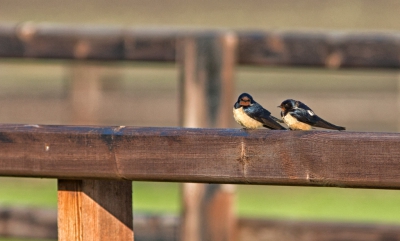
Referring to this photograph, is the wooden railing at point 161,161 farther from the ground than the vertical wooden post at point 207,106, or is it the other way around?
the vertical wooden post at point 207,106

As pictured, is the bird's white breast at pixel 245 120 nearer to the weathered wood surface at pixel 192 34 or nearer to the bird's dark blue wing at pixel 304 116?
the bird's dark blue wing at pixel 304 116

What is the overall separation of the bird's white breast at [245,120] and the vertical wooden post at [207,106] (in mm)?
1340

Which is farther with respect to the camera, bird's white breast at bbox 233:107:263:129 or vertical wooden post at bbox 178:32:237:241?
vertical wooden post at bbox 178:32:237:241

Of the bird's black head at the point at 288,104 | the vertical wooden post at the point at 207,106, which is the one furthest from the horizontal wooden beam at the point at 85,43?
the bird's black head at the point at 288,104

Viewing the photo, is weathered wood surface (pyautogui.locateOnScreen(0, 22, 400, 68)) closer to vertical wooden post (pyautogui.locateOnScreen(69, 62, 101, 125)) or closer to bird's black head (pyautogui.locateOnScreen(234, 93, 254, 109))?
bird's black head (pyautogui.locateOnScreen(234, 93, 254, 109))

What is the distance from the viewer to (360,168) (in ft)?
7.43

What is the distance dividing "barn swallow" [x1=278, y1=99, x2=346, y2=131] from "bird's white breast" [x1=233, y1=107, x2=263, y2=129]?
0.10 metres

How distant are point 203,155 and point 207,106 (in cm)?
226

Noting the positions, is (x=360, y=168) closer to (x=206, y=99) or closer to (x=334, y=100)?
(x=206, y=99)

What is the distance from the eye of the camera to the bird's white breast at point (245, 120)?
3129mm

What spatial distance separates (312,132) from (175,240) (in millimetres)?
2672

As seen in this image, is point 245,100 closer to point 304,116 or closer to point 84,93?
point 304,116

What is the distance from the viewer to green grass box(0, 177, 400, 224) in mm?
10352

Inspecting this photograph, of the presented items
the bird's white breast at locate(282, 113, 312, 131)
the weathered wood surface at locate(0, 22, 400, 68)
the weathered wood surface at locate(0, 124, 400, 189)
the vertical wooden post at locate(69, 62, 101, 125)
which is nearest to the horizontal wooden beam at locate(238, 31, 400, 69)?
the weathered wood surface at locate(0, 22, 400, 68)
